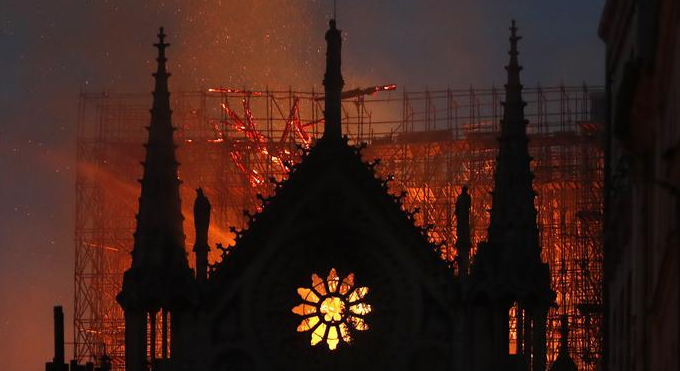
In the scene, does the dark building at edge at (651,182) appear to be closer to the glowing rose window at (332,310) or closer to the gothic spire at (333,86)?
the glowing rose window at (332,310)

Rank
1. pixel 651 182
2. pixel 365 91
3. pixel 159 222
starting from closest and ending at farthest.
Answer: pixel 651 182
pixel 159 222
pixel 365 91

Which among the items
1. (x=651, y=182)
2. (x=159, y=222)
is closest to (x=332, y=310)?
(x=159, y=222)

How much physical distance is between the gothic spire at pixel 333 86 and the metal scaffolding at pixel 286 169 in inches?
1239

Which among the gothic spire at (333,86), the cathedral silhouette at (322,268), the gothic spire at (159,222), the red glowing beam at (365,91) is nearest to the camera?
the gothic spire at (159,222)

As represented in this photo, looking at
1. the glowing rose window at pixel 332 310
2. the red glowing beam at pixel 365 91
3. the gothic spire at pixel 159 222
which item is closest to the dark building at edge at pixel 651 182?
the glowing rose window at pixel 332 310

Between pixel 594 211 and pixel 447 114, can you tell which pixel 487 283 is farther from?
pixel 447 114

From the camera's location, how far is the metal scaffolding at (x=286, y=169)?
87.1 metres

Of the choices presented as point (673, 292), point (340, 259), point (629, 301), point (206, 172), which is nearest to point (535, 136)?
point (206, 172)

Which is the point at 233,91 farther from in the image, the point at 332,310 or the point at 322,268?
the point at 332,310

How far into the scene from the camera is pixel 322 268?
54.1 meters

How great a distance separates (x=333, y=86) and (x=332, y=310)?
4.44 m

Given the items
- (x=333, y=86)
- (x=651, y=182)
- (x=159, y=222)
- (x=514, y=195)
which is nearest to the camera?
(x=651, y=182)

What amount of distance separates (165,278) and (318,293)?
11.2ft

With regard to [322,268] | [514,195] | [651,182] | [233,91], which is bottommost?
[651,182]
